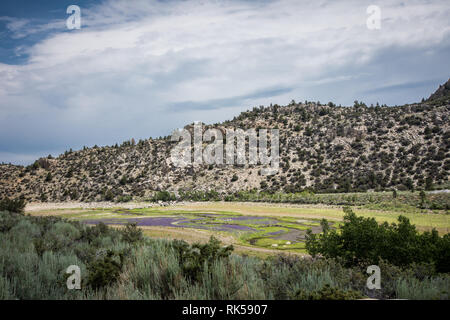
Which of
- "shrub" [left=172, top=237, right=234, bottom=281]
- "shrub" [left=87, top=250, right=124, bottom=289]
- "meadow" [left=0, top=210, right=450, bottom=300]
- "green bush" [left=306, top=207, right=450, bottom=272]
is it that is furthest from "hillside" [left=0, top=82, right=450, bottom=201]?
"shrub" [left=87, top=250, right=124, bottom=289]

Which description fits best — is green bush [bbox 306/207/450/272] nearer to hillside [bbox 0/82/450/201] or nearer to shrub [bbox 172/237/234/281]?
Result: shrub [bbox 172/237/234/281]

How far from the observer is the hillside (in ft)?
213

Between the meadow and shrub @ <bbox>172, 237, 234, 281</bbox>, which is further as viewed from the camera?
shrub @ <bbox>172, 237, 234, 281</bbox>

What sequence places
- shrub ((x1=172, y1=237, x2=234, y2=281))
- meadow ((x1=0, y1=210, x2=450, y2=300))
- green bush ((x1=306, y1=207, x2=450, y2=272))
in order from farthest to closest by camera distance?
green bush ((x1=306, y1=207, x2=450, y2=272)) < shrub ((x1=172, y1=237, x2=234, y2=281)) < meadow ((x1=0, y1=210, x2=450, y2=300))

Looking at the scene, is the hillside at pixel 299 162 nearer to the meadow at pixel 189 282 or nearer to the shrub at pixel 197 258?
the meadow at pixel 189 282

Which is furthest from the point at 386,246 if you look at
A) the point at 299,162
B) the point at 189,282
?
the point at 299,162

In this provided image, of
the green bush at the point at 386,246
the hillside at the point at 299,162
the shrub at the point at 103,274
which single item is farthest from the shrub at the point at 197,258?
the hillside at the point at 299,162

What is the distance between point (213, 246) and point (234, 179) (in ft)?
245

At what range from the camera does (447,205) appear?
35.7 meters

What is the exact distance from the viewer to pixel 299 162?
263ft

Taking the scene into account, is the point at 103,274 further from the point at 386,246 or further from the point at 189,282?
the point at 386,246

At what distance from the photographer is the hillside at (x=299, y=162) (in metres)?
64.9
